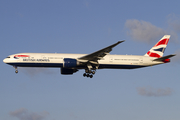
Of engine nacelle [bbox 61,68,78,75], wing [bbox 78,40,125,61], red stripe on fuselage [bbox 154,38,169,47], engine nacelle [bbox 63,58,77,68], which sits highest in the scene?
red stripe on fuselage [bbox 154,38,169,47]

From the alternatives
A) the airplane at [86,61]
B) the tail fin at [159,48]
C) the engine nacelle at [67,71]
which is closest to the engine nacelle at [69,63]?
the airplane at [86,61]

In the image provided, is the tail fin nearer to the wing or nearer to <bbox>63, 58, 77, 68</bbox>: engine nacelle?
the wing

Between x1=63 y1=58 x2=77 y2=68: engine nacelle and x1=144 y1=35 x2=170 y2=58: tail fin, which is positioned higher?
x1=144 y1=35 x2=170 y2=58: tail fin

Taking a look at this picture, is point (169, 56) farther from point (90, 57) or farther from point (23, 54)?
point (23, 54)

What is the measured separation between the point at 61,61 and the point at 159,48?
64.0 feet

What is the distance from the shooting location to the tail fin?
61.9 metres

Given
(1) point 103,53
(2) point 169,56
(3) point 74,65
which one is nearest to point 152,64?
(2) point 169,56

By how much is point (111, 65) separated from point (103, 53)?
3.72 metres

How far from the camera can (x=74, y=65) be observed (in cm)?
5525

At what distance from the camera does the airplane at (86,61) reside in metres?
55.3

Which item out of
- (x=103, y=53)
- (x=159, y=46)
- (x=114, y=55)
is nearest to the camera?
(x=103, y=53)

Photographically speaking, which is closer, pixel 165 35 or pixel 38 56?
pixel 38 56

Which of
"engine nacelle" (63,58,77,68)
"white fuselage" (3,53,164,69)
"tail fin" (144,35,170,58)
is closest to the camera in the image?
"engine nacelle" (63,58,77,68)

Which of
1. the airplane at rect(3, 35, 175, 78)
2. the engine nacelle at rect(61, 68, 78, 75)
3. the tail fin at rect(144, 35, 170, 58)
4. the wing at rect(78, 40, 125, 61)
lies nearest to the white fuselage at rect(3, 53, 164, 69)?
the airplane at rect(3, 35, 175, 78)
